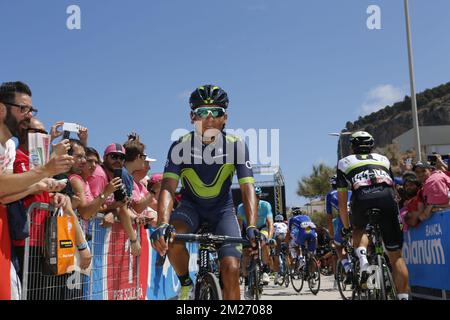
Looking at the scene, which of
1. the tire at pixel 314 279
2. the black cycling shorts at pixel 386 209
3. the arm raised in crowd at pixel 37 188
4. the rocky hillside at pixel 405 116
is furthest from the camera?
the rocky hillside at pixel 405 116

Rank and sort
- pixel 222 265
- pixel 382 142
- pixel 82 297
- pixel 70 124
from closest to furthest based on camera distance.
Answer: pixel 222 265 → pixel 70 124 → pixel 82 297 → pixel 382 142

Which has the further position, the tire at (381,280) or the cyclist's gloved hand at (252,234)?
the tire at (381,280)

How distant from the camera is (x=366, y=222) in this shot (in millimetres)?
5930

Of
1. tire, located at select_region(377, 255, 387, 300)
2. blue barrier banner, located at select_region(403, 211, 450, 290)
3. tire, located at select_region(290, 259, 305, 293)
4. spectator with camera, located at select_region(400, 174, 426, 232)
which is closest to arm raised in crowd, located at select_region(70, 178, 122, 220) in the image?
tire, located at select_region(377, 255, 387, 300)

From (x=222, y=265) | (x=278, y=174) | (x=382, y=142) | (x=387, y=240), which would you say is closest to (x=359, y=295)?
(x=387, y=240)

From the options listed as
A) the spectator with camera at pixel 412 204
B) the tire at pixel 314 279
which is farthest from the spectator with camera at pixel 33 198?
the tire at pixel 314 279

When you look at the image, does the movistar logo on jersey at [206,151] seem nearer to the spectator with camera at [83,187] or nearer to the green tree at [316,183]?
the spectator with camera at [83,187]

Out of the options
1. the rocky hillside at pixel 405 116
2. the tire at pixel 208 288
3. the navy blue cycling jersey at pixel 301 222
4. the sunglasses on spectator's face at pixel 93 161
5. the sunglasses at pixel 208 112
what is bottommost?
the tire at pixel 208 288

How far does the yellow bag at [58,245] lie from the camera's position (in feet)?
13.2

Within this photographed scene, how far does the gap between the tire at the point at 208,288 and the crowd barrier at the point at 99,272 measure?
69 centimetres

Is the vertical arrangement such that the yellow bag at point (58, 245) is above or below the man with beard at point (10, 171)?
below

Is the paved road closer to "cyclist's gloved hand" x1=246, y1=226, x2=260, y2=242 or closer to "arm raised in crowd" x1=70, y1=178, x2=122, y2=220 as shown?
"arm raised in crowd" x1=70, y1=178, x2=122, y2=220

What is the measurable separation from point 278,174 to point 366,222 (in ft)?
84.3
